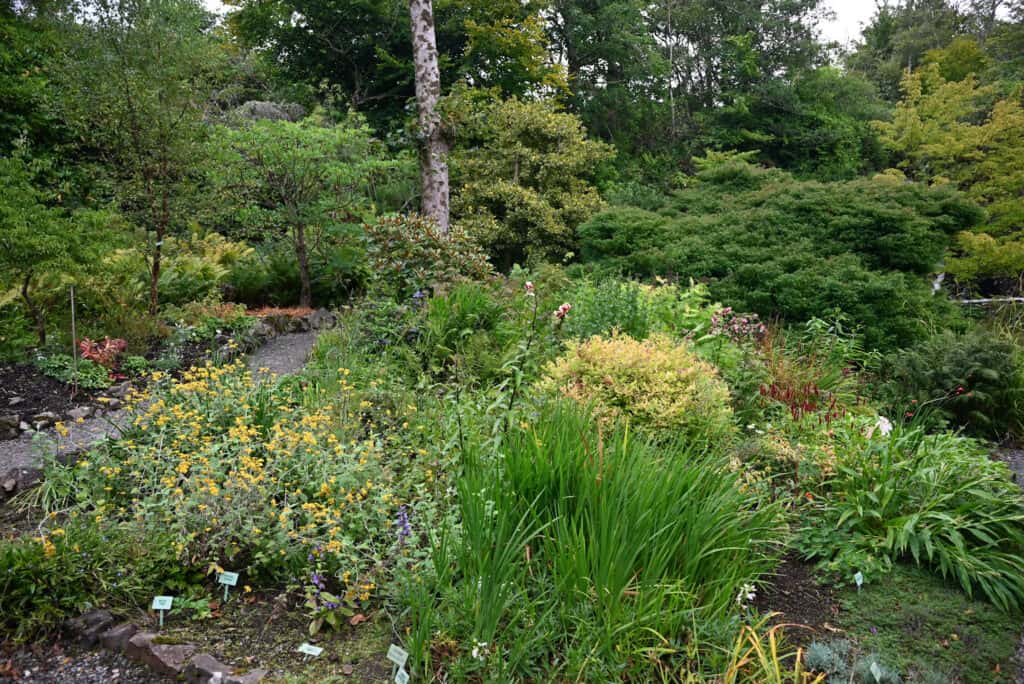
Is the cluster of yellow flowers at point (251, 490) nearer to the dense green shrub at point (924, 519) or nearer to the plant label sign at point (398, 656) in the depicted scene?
the plant label sign at point (398, 656)

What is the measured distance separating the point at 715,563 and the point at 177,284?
790cm

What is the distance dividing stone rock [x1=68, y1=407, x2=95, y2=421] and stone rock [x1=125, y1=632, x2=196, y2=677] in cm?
302

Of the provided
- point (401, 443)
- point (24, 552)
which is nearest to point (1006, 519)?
point (401, 443)

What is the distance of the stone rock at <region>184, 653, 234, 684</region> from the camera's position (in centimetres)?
256

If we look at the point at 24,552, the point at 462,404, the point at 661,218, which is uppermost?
the point at 661,218

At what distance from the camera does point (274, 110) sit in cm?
1573

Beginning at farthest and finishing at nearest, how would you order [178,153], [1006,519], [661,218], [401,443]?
[661,218] → [178,153] → [401,443] → [1006,519]

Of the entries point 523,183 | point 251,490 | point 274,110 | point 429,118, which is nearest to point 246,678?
point 251,490

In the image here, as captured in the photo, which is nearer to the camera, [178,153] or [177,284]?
[178,153]

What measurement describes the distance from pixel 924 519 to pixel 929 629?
669 mm

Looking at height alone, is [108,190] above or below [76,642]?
above

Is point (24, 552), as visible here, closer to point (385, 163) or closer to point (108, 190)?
point (108, 190)

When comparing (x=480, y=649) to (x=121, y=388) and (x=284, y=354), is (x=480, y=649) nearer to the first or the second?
(x=121, y=388)

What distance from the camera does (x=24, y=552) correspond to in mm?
2930
